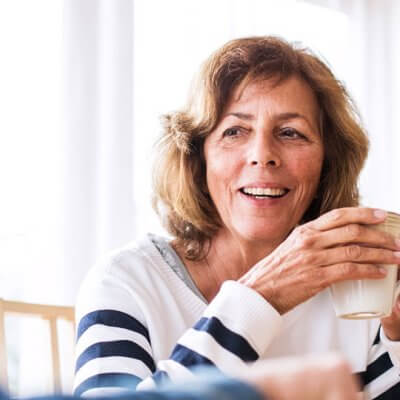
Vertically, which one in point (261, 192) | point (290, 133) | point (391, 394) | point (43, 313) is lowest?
point (391, 394)

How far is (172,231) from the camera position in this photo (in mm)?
1480

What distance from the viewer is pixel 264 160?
4.26ft

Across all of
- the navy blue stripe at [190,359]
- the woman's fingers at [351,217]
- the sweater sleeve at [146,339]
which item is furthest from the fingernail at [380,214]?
the navy blue stripe at [190,359]

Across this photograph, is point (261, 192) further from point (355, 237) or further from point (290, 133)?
point (355, 237)

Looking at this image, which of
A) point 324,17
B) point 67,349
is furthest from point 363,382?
point 324,17

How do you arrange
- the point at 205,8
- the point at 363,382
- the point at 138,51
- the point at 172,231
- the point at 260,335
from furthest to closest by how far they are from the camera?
the point at 205,8
the point at 138,51
the point at 172,231
the point at 363,382
the point at 260,335

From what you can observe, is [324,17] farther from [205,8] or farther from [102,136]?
[102,136]

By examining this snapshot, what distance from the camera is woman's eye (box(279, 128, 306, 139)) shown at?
1359mm

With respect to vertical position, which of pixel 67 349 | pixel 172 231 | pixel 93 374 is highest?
pixel 172 231

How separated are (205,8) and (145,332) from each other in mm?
2019

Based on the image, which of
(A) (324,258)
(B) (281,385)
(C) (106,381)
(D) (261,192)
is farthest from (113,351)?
(B) (281,385)

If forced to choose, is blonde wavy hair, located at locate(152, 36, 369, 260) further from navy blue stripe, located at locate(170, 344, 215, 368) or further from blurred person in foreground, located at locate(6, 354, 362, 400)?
blurred person in foreground, located at locate(6, 354, 362, 400)

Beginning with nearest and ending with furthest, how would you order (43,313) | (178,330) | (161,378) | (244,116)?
(161,378) → (178,330) → (244,116) → (43,313)

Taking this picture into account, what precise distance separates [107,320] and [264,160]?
391 millimetres
